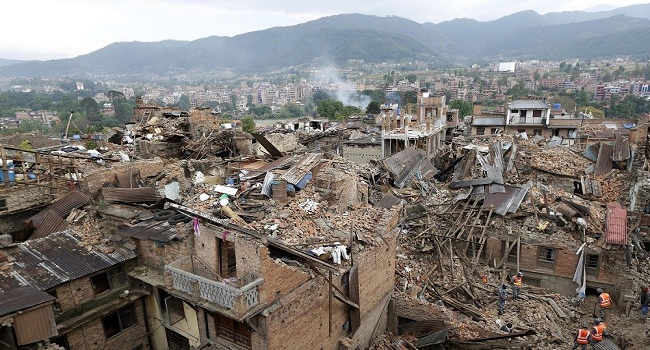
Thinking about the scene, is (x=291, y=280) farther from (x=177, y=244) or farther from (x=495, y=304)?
(x=495, y=304)

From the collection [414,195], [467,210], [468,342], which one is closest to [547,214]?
[467,210]

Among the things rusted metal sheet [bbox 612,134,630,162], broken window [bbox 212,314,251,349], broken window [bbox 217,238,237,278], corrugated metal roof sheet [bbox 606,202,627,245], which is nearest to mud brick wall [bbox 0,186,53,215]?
broken window [bbox 217,238,237,278]

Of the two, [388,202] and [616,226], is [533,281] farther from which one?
[388,202]

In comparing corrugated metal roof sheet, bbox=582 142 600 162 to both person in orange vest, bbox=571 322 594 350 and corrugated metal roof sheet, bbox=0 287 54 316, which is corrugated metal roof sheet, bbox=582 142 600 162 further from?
corrugated metal roof sheet, bbox=0 287 54 316

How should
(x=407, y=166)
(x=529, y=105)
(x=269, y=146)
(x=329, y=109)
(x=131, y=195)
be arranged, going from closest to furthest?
(x=131, y=195) → (x=269, y=146) → (x=407, y=166) → (x=529, y=105) → (x=329, y=109)

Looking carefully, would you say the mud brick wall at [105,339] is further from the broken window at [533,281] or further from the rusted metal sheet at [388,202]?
the broken window at [533,281]

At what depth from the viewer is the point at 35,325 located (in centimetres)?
1066

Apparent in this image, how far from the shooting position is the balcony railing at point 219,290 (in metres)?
9.94

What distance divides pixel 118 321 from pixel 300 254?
24.7 ft

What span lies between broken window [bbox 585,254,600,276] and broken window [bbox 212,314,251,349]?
1670cm

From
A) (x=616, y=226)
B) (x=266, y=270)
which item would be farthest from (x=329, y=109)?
(x=266, y=270)

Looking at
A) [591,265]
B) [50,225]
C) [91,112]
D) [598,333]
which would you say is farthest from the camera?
[91,112]

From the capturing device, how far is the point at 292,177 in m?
16.3

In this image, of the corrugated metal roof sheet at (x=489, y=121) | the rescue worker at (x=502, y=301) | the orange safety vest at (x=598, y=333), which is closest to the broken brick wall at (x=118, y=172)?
the rescue worker at (x=502, y=301)
